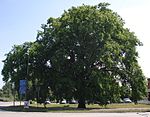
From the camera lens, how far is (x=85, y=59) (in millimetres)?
→ 57125

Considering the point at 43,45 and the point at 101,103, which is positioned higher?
the point at 43,45

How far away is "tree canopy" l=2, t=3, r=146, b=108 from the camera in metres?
56.3

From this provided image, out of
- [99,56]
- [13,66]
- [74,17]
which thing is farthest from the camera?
[13,66]

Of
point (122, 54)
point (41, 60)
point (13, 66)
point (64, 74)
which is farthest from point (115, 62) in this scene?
point (13, 66)

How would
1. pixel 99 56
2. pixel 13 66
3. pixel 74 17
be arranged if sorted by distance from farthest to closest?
pixel 13 66 < pixel 74 17 < pixel 99 56

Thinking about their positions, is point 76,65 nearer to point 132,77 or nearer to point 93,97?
point 93,97

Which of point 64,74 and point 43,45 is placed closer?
point 64,74

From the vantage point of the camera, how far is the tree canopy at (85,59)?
56.3 meters

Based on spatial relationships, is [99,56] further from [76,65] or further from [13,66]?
[13,66]

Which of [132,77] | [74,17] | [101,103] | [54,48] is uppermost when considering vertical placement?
[74,17]

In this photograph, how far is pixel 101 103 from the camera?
2229 inches

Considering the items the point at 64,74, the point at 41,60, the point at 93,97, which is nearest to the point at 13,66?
the point at 41,60

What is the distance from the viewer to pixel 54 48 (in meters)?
60.4

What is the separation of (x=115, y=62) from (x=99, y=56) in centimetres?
351
